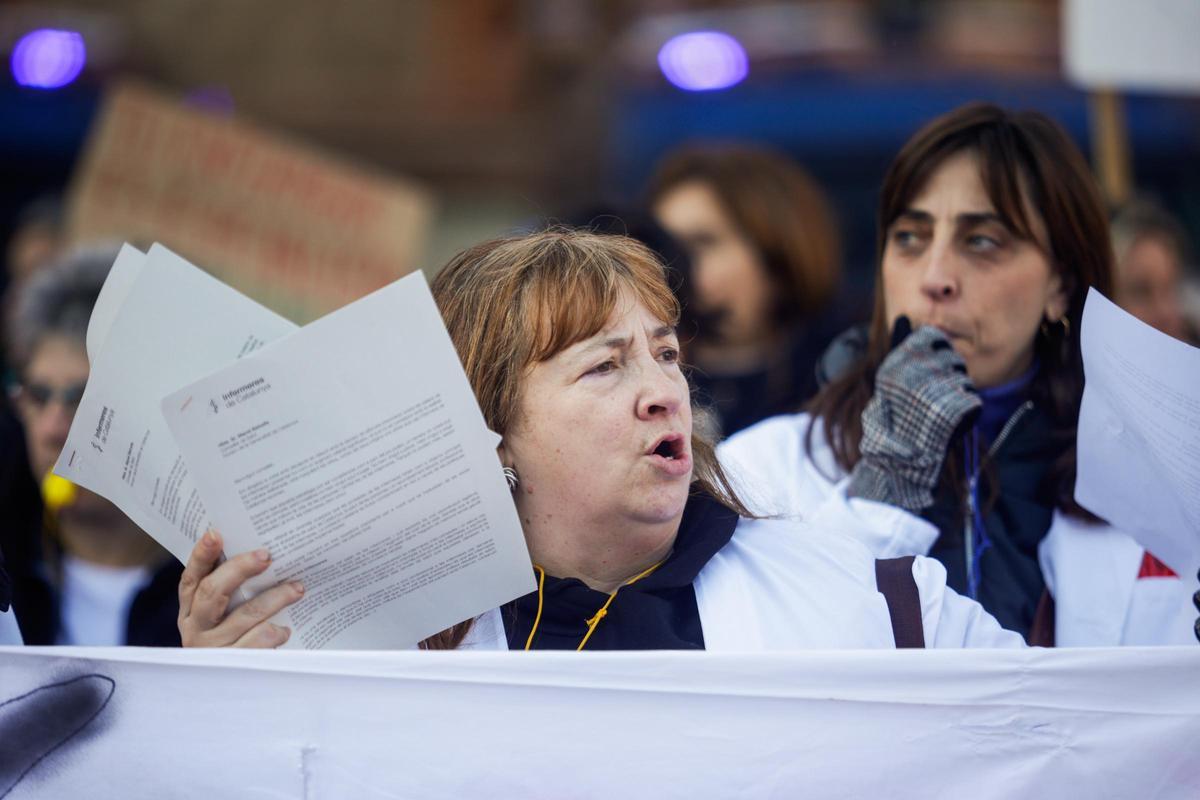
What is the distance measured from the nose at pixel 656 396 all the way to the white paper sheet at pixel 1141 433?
0.59 m

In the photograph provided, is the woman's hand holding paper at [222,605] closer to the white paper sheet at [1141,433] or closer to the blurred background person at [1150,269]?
the white paper sheet at [1141,433]

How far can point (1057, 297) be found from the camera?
99.7 inches

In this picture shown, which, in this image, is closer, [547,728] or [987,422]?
[547,728]

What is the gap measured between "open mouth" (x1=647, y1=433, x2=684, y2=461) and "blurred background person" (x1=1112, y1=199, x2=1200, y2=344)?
8.28 ft

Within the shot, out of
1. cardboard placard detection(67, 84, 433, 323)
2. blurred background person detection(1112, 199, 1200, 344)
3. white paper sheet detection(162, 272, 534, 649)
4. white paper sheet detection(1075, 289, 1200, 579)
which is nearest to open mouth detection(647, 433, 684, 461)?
white paper sheet detection(162, 272, 534, 649)

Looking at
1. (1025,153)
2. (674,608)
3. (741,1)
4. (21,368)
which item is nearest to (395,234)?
(21,368)

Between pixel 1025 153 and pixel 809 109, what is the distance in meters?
5.58

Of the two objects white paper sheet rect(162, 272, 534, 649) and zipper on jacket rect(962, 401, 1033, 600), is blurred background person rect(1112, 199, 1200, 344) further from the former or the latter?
white paper sheet rect(162, 272, 534, 649)

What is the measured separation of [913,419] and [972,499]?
205 millimetres

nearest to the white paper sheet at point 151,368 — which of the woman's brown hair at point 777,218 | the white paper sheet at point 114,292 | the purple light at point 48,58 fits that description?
the white paper sheet at point 114,292

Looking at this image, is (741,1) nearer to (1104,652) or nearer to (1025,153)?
(1025,153)

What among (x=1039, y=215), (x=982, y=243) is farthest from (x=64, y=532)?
(x=1039, y=215)

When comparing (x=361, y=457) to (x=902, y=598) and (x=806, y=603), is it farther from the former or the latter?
(x=902, y=598)

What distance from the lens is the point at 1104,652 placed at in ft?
6.03
